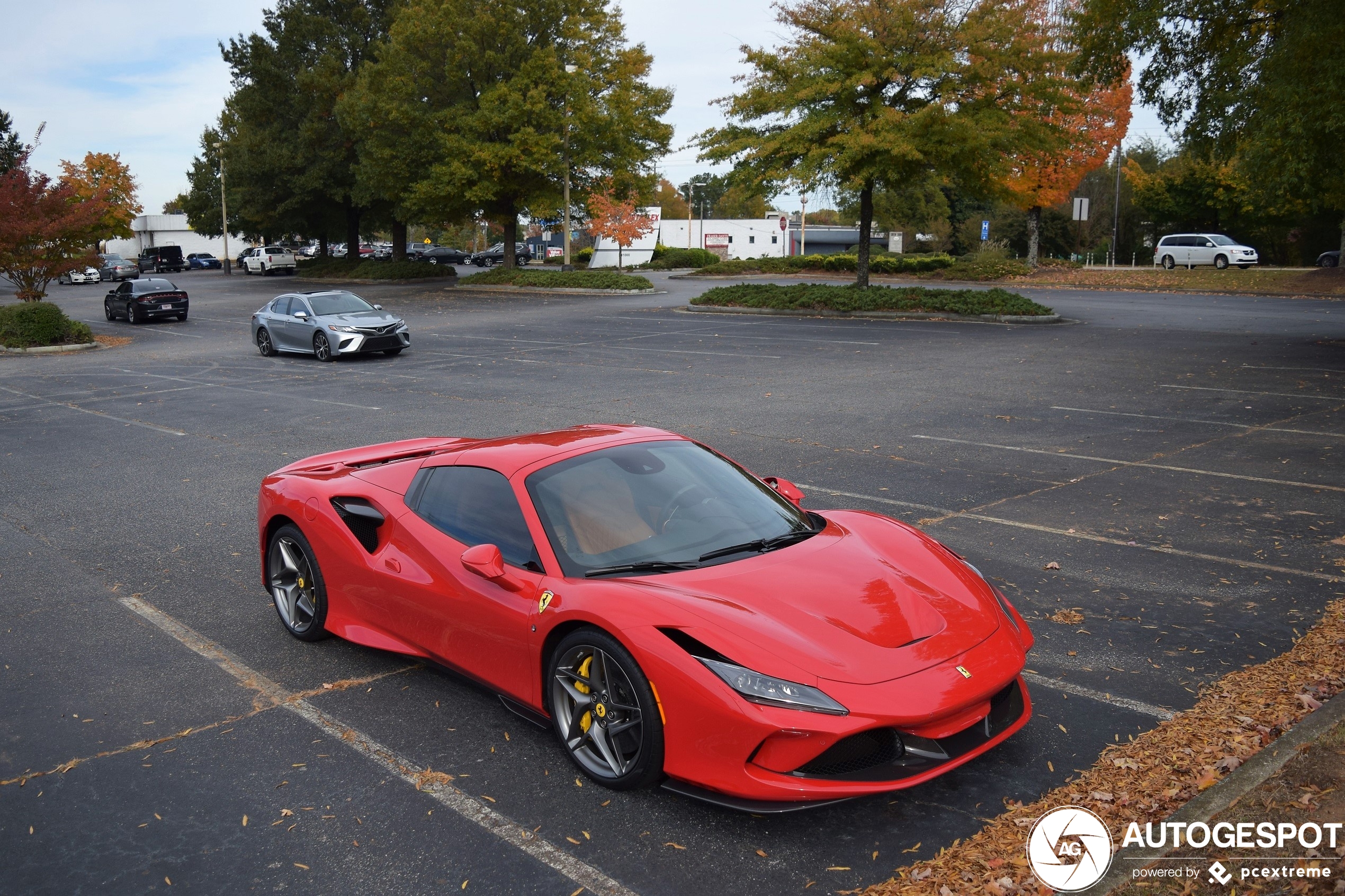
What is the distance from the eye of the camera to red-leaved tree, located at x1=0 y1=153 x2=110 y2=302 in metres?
26.1

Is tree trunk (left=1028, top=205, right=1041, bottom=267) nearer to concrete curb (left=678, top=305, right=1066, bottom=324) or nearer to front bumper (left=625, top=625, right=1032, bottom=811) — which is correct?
concrete curb (left=678, top=305, right=1066, bottom=324)

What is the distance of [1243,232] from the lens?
49.5m

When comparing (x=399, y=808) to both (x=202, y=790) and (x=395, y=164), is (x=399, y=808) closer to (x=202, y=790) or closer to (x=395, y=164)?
(x=202, y=790)

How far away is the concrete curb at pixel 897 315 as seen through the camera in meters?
25.4

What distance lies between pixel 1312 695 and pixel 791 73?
26.1 metres

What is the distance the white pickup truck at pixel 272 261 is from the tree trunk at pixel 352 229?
7.30 m

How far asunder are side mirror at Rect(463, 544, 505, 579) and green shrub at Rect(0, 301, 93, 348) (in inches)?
1056

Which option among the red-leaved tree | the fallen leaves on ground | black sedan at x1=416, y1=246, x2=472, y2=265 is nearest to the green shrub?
the red-leaved tree

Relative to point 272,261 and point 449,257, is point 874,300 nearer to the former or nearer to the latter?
point 272,261

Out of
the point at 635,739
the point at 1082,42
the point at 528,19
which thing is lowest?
the point at 635,739

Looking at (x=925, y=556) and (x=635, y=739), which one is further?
(x=925, y=556)

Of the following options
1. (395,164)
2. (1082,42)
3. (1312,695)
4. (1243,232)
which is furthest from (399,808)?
(1243,232)

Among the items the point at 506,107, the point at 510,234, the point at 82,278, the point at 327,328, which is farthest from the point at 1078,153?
the point at 82,278

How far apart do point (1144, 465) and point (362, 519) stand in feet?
25.3
